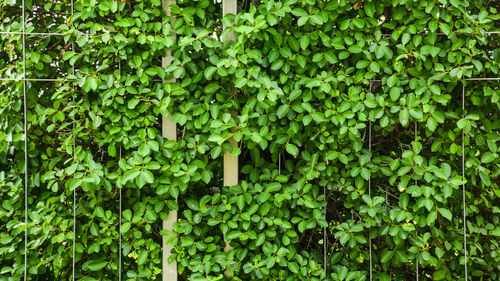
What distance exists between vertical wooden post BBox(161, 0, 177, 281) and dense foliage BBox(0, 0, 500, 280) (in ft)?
0.15

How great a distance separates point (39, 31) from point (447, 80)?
210 cm

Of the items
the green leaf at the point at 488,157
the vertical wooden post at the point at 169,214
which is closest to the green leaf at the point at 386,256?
the green leaf at the point at 488,157

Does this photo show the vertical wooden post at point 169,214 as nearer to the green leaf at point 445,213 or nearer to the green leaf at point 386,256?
the green leaf at point 386,256

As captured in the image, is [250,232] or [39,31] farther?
[39,31]

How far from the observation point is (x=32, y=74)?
225 centimetres

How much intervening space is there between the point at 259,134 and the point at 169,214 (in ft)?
2.06

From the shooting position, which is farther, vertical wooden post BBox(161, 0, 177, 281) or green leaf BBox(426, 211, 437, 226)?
vertical wooden post BBox(161, 0, 177, 281)

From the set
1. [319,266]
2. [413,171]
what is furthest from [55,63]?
[413,171]

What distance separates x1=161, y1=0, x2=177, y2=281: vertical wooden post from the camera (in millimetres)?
2180

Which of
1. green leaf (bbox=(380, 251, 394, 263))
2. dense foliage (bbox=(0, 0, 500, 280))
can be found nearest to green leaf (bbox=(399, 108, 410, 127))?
dense foliage (bbox=(0, 0, 500, 280))

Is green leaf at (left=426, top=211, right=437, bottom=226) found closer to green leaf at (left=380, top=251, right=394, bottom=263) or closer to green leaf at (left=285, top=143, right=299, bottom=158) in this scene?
green leaf at (left=380, top=251, right=394, bottom=263)

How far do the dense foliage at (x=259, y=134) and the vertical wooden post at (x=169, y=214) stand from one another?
0.15 feet

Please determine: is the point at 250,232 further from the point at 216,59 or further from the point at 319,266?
the point at 216,59

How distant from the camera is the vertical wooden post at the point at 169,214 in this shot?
2180 mm
